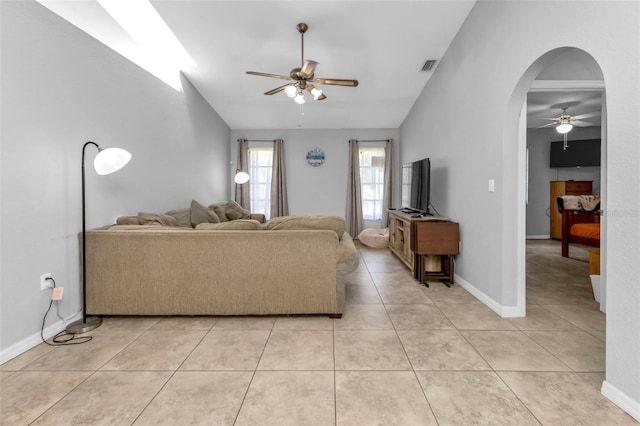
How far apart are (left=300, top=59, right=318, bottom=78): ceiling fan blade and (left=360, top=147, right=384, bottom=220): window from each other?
3940 mm

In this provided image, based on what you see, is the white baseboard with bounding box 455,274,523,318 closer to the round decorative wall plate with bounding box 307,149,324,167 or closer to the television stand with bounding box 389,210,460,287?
the television stand with bounding box 389,210,460,287

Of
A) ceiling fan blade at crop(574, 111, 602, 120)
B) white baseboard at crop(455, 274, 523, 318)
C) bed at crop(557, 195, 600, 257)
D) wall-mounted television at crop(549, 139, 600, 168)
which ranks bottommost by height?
white baseboard at crop(455, 274, 523, 318)

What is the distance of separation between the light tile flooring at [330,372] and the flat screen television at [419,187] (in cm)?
164

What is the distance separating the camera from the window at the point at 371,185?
688cm

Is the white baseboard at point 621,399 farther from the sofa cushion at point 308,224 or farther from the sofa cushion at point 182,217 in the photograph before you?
the sofa cushion at point 182,217

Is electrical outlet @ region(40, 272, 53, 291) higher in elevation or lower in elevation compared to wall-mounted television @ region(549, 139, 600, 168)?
lower

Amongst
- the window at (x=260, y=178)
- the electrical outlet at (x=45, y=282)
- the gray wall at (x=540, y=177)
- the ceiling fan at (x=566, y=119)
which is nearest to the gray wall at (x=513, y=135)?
the ceiling fan at (x=566, y=119)

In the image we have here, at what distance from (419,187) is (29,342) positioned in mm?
4093

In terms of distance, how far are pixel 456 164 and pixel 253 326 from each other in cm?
279

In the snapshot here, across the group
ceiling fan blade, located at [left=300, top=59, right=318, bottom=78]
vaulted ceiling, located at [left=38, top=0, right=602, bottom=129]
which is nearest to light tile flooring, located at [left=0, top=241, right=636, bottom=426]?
vaulted ceiling, located at [left=38, top=0, right=602, bottom=129]

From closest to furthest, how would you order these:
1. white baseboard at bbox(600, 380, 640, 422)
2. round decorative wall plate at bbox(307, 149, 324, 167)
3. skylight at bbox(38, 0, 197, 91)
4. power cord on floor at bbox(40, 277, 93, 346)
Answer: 1. white baseboard at bbox(600, 380, 640, 422)
2. power cord on floor at bbox(40, 277, 93, 346)
3. skylight at bbox(38, 0, 197, 91)
4. round decorative wall plate at bbox(307, 149, 324, 167)

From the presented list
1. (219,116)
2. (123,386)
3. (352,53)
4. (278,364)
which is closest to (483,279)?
(278,364)

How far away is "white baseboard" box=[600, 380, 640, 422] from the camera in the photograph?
1.29 metres

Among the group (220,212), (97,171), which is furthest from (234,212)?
(97,171)
